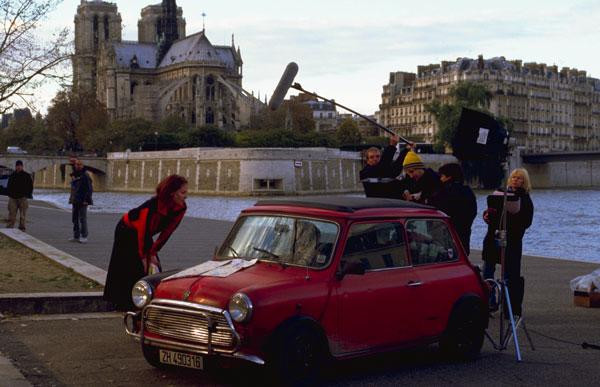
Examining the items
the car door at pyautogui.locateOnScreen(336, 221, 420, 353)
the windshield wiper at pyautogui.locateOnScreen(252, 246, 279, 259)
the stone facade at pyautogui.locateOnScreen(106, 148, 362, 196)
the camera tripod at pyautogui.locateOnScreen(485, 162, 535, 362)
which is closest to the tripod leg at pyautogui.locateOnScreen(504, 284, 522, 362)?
the camera tripod at pyautogui.locateOnScreen(485, 162, 535, 362)

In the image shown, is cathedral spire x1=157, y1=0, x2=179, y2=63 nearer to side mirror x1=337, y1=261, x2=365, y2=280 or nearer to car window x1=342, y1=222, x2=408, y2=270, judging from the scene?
car window x1=342, y1=222, x2=408, y2=270

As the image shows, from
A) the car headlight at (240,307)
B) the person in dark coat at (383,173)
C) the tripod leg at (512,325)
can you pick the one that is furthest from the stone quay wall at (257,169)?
the car headlight at (240,307)

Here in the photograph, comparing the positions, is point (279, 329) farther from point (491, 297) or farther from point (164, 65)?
point (164, 65)

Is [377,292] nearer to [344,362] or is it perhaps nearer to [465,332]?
[344,362]

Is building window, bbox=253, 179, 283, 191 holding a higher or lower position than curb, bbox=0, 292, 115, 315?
lower

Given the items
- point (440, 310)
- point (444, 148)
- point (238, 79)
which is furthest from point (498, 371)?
point (238, 79)

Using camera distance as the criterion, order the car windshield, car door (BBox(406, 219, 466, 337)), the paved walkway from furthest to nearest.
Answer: the paved walkway
car door (BBox(406, 219, 466, 337))
the car windshield

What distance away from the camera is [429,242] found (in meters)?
8.79

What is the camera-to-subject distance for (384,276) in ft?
26.8

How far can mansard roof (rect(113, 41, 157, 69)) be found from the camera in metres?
161

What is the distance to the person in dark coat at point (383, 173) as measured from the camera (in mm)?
11406

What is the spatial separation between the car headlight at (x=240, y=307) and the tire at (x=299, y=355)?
0.29m

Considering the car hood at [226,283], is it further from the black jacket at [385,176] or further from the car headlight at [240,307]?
the black jacket at [385,176]

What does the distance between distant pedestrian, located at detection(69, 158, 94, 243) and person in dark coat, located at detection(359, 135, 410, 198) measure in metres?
10.4
